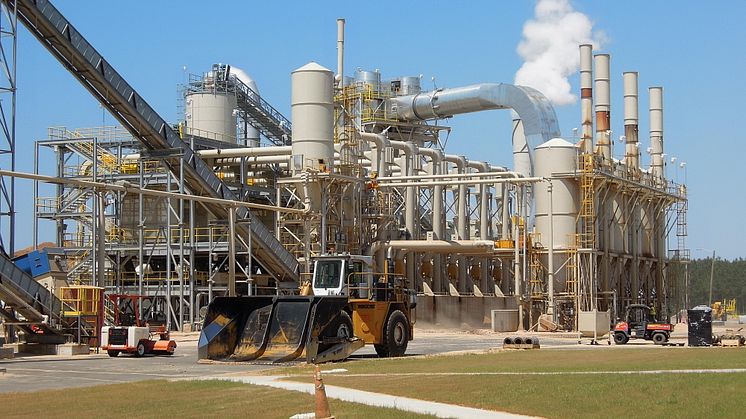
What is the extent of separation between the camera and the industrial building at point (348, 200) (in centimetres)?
5362

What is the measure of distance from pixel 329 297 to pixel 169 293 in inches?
1022

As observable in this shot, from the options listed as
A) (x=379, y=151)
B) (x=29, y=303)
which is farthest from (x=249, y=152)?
(x=29, y=303)

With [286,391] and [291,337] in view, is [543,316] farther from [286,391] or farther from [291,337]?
[286,391]

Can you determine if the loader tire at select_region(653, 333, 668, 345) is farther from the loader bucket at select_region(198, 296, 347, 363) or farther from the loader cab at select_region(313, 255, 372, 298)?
the loader bucket at select_region(198, 296, 347, 363)

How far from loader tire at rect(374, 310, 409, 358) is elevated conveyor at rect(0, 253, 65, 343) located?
11.8m

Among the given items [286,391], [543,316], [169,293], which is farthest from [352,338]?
[543,316]

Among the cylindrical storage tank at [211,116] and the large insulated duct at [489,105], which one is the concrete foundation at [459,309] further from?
the cylindrical storage tank at [211,116]

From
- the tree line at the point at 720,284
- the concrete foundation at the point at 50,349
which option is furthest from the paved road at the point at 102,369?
the tree line at the point at 720,284

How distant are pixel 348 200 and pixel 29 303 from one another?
2296cm

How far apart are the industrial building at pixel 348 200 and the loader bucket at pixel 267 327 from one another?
1769cm

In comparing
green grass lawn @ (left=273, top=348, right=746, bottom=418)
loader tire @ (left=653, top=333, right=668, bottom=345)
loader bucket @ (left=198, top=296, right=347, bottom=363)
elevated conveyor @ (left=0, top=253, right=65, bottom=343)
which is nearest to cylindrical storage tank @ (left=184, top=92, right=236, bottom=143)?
elevated conveyor @ (left=0, top=253, right=65, bottom=343)

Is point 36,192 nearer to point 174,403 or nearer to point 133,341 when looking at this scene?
point 133,341

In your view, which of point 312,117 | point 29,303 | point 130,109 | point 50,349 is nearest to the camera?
point 50,349

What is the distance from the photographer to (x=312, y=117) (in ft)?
186
